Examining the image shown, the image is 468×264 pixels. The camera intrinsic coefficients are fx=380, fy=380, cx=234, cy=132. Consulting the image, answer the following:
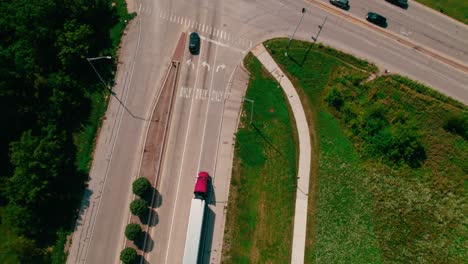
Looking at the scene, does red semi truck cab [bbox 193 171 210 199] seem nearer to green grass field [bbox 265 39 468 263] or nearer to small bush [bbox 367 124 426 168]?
green grass field [bbox 265 39 468 263]

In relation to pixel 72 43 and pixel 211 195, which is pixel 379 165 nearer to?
pixel 211 195

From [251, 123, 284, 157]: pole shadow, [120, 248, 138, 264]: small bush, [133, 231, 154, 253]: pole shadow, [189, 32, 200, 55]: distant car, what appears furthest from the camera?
[189, 32, 200, 55]: distant car

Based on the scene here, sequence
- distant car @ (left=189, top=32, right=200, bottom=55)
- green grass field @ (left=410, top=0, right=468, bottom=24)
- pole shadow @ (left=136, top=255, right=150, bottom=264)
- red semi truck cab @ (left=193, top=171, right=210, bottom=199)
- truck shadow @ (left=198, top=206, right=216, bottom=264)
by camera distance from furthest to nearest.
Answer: green grass field @ (left=410, top=0, right=468, bottom=24) → distant car @ (left=189, top=32, right=200, bottom=55) → red semi truck cab @ (left=193, top=171, right=210, bottom=199) → truck shadow @ (left=198, top=206, right=216, bottom=264) → pole shadow @ (left=136, top=255, right=150, bottom=264)

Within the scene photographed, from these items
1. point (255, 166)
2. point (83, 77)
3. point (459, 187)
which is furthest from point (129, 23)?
point (459, 187)

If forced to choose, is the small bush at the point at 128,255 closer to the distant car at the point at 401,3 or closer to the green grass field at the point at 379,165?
the green grass field at the point at 379,165

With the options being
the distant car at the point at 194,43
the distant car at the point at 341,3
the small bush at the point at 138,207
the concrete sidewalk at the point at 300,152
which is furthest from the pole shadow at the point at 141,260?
the distant car at the point at 341,3

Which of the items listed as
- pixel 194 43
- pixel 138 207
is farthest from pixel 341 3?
pixel 138 207

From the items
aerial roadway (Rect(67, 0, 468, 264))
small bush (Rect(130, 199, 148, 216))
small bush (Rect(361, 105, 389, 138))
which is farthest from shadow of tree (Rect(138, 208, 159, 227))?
small bush (Rect(361, 105, 389, 138))
